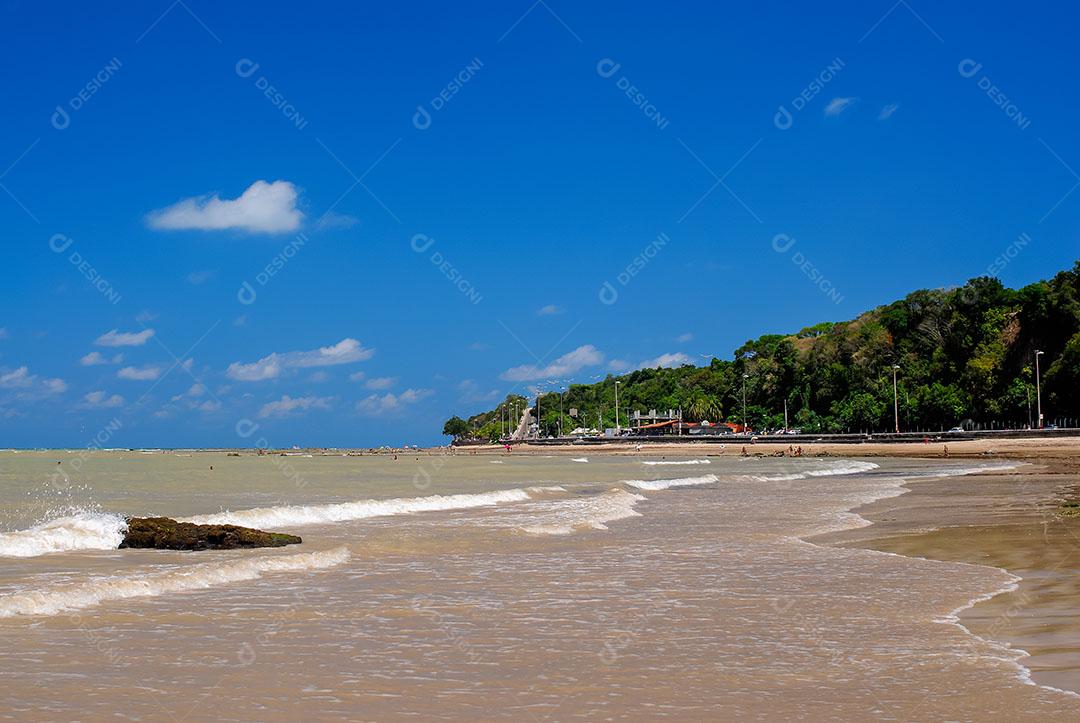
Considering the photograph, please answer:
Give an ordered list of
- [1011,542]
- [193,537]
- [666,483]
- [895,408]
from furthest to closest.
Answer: [895,408] → [666,483] → [193,537] → [1011,542]

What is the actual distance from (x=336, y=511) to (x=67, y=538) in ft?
28.1

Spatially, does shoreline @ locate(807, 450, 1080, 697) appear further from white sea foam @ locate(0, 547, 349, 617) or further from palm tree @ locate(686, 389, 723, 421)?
palm tree @ locate(686, 389, 723, 421)

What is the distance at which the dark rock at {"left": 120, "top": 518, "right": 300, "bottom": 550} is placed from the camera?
16609 millimetres

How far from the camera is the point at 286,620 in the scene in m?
9.99

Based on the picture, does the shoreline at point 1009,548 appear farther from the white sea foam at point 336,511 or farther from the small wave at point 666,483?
the white sea foam at point 336,511

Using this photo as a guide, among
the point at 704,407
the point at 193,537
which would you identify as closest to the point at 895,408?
the point at 704,407

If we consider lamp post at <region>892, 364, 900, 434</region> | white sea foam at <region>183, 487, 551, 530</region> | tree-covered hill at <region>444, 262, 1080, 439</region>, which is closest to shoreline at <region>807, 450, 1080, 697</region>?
white sea foam at <region>183, 487, 551, 530</region>

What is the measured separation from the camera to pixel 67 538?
1720 cm

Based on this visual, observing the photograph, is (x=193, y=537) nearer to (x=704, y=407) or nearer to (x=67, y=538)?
(x=67, y=538)

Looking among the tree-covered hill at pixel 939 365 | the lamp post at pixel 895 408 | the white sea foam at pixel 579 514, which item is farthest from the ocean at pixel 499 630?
the lamp post at pixel 895 408

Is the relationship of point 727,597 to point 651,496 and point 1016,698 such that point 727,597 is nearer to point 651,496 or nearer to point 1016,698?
point 1016,698

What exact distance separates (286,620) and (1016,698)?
7007 mm

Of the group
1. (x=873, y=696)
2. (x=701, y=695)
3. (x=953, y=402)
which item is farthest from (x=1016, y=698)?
(x=953, y=402)

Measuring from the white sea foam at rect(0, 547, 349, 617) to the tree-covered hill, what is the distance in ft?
302
